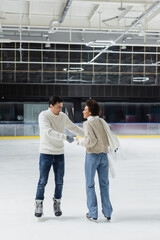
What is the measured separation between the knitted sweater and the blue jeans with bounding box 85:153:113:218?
81 mm

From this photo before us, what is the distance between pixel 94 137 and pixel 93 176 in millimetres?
530

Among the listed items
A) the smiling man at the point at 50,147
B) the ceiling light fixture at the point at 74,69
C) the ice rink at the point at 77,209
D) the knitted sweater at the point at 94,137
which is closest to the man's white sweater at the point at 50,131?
the smiling man at the point at 50,147

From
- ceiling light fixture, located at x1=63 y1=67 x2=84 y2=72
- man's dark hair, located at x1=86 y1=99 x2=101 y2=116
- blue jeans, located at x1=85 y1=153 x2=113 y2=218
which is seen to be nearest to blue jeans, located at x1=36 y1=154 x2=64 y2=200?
blue jeans, located at x1=85 y1=153 x2=113 y2=218

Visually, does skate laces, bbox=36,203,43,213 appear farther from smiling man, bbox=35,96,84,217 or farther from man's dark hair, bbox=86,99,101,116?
man's dark hair, bbox=86,99,101,116

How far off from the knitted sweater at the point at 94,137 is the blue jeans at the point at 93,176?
0.26ft

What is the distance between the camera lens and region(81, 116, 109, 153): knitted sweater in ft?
14.0

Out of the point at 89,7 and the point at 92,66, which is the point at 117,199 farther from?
the point at 92,66

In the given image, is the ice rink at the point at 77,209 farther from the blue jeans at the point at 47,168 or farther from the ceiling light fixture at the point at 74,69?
the ceiling light fixture at the point at 74,69

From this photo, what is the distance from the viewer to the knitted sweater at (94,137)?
4.28m

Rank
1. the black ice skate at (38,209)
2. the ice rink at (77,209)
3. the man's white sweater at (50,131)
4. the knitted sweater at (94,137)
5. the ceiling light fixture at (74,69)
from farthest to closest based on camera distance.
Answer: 1. the ceiling light fixture at (74,69)
2. the black ice skate at (38,209)
3. the man's white sweater at (50,131)
4. the knitted sweater at (94,137)
5. the ice rink at (77,209)

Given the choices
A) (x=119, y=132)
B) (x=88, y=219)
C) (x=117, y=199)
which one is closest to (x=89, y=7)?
(x=119, y=132)

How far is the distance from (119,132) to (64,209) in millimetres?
16270

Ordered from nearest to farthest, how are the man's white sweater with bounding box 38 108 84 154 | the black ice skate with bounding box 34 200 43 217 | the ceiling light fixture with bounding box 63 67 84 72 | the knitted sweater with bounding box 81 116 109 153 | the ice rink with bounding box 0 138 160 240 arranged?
the ice rink with bounding box 0 138 160 240 < the knitted sweater with bounding box 81 116 109 153 < the man's white sweater with bounding box 38 108 84 154 < the black ice skate with bounding box 34 200 43 217 < the ceiling light fixture with bounding box 63 67 84 72

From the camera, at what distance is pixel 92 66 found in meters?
27.9
